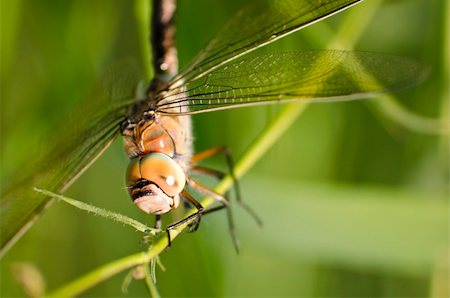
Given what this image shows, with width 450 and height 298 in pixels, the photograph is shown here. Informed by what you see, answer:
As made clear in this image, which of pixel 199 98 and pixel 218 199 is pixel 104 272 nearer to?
pixel 218 199

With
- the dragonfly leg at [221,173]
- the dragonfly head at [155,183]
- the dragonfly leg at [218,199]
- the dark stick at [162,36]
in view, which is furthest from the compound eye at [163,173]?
the dark stick at [162,36]

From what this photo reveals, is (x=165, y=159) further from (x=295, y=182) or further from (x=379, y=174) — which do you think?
(x=379, y=174)

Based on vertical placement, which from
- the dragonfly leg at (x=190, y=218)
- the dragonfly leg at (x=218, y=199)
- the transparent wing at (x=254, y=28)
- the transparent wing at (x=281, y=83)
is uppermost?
the transparent wing at (x=254, y=28)

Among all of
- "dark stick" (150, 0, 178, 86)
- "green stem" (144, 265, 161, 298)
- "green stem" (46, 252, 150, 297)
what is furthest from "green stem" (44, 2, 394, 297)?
"dark stick" (150, 0, 178, 86)

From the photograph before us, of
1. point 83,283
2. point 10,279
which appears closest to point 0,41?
point 10,279

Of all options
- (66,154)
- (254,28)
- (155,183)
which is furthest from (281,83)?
(66,154)

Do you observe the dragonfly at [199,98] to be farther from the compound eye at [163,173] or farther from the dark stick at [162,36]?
the dark stick at [162,36]
